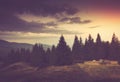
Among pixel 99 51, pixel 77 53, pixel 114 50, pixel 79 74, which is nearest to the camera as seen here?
pixel 79 74

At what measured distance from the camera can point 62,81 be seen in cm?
8431

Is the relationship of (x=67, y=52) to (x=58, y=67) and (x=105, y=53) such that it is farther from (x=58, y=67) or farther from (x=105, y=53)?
(x=105, y=53)

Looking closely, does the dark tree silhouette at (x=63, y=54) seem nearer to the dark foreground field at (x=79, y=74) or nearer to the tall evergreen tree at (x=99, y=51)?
the dark foreground field at (x=79, y=74)

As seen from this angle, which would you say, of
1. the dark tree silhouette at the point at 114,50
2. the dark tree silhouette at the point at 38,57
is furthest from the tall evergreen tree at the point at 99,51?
the dark tree silhouette at the point at 38,57

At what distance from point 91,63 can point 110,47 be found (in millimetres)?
16301

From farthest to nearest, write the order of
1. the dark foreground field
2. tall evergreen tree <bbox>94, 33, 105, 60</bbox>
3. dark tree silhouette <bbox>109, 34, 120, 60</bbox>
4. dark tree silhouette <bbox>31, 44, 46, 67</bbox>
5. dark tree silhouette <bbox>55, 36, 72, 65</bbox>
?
dark tree silhouette <bbox>31, 44, 46, 67</bbox> → tall evergreen tree <bbox>94, 33, 105, 60</bbox> → dark tree silhouette <bbox>109, 34, 120, 60</bbox> → dark tree silhouette <bbox>55, 36, 72, 65</bbox> → the dark foreground field

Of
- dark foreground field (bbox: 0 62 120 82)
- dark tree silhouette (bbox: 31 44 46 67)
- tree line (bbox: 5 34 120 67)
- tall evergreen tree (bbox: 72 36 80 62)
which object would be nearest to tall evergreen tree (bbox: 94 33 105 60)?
tree line (bbox: 5 34 120 67)

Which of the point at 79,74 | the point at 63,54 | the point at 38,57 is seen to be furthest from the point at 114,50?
the point at 38,57

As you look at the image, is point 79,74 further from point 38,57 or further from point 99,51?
point 38,57

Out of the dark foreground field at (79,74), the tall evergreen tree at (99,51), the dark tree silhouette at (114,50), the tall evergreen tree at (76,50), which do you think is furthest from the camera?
the tall evergreen tree at (76,50)

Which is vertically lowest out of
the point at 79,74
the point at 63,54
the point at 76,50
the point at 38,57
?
the point at 79,74

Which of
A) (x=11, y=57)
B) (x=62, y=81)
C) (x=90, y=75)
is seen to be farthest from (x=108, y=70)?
(x=11, y=57)

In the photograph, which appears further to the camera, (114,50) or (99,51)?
(99,51)

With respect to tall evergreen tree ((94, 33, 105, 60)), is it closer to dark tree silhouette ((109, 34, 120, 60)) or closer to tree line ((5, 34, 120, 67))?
tree line ((5, 34, 120, 67))
